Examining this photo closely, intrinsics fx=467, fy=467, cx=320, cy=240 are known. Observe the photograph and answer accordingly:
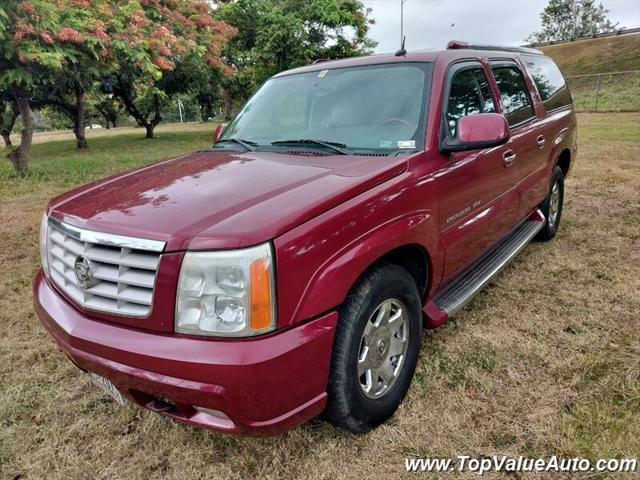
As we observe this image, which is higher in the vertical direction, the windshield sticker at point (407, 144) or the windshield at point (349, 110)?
the windshield at point (349, 110)

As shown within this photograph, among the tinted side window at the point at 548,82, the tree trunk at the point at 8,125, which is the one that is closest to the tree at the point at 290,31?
the tree trunk at the point at 8,125

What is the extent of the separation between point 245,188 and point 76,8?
8.47 m

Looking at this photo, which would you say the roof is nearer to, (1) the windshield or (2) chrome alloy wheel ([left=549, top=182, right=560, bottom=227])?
(1) the windshield

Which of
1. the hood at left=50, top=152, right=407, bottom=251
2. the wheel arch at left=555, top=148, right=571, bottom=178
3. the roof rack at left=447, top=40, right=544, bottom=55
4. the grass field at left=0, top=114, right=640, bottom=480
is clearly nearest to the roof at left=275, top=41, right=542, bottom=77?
the roof rack at left=447, top=40, right=544, bottom=55

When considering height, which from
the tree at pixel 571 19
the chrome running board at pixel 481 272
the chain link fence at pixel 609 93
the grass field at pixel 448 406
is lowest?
the grass field at pixel 448 406

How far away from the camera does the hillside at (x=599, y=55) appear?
3062 cm

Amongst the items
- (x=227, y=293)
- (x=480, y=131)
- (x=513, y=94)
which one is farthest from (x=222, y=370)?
(x=513, y=94)

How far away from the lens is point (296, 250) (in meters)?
1.74

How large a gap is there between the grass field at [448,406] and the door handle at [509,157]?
1.06m

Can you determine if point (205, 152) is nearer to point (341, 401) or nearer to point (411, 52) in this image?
point (411, 52)

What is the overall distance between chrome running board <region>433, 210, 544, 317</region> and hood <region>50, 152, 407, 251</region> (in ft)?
3.12

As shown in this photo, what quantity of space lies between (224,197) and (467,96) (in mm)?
1816

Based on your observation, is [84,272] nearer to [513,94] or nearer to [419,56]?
[419,56]

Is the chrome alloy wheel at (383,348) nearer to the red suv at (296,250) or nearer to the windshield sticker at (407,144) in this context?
the red suv at (296,250)
